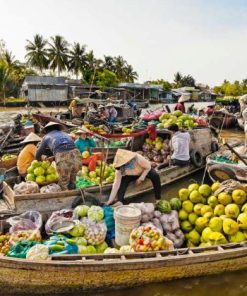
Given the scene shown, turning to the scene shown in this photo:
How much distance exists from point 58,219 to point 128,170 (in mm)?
1290

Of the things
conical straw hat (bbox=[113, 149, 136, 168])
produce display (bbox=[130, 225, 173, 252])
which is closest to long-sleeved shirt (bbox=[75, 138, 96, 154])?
conical straw hat (bbox=[113, 149, 136, 168])

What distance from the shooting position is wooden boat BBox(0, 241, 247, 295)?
3592 millimetres

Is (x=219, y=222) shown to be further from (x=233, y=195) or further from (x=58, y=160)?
(x=58, y=160)

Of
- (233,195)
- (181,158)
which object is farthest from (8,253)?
(181,158)

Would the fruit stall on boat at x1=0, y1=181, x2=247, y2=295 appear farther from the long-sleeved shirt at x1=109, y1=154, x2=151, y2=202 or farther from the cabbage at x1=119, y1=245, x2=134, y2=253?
the long-sleeved shirt at x1=109, y1=154, x2=151, y2=202

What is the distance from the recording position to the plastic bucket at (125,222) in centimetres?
432

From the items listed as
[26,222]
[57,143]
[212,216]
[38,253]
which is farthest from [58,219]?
[212,216]

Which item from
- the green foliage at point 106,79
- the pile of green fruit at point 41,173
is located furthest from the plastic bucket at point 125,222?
the green foliage at point 106,79

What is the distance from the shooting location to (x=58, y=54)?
142 ft

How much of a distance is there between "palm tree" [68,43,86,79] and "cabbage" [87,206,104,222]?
138 ft

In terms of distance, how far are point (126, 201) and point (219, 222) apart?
248cm

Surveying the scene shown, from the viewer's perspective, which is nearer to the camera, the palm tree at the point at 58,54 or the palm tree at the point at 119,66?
the palm tree at the point at 58,54

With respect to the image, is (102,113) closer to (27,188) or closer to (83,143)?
(83,143)

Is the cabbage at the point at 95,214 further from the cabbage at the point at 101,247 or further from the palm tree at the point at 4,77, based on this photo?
the palm tree at the point at 4,77
